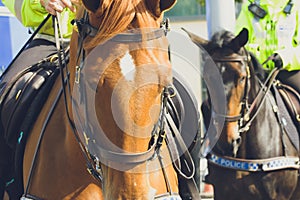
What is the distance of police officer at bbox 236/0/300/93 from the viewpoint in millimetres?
6805

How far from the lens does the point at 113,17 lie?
2.77 meters

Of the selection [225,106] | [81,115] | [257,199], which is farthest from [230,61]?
[81,115]

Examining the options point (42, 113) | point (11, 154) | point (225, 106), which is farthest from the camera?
point (225, 106)

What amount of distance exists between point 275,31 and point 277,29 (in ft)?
0.10

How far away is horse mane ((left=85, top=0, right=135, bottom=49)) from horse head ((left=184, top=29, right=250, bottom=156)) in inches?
111

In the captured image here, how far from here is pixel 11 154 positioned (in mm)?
4031

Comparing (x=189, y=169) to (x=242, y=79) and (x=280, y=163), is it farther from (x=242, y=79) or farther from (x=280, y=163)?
(x=280, y=163)

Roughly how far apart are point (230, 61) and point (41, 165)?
2.88 m

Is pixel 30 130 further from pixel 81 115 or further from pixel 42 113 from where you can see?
pixel 81 115

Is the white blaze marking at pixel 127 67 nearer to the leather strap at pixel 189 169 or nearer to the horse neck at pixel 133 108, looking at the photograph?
the horse neck at pixel 133 108

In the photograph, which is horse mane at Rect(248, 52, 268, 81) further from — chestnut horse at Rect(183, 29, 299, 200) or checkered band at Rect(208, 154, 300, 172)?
checkered band at Rect(208, 154, 300, 172)

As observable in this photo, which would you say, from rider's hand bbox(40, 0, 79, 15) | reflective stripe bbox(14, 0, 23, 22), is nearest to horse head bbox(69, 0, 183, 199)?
rider's hand bbox(40, 0, 79, 15)

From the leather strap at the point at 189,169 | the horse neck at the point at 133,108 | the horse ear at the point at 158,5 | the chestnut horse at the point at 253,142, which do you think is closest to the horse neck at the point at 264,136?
the chestnut horse at the point at 253,142

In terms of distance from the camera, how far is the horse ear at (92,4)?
110 inches
